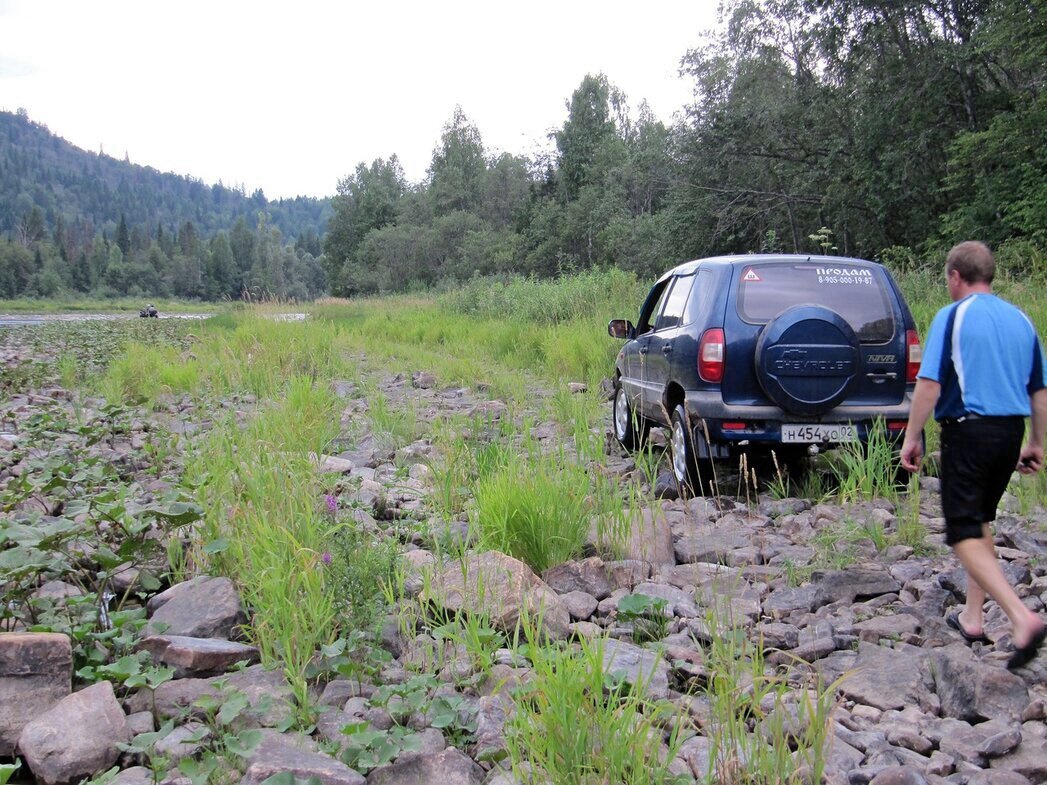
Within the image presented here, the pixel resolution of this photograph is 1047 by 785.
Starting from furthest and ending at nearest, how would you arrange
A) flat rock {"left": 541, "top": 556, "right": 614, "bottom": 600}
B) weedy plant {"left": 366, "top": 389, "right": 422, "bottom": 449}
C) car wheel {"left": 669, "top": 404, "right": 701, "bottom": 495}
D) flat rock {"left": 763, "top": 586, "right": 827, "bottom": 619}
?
weedy plant {"left": 366, "top": 389, "right": 422, "bottom": 449}, car wheel {"left": 669, "top": 404, "right": 701, "bottom": 495}, flat rock {"left": 541, "top": 556, "right": 614, "bottom": 600}, flat rock {"left": 763, "top": 586, "right": 827, "bottom": 619}

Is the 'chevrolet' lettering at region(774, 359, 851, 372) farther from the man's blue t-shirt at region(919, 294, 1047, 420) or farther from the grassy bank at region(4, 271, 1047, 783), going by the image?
the man's blue t-shirt at region(919, 294, 1047, 420)

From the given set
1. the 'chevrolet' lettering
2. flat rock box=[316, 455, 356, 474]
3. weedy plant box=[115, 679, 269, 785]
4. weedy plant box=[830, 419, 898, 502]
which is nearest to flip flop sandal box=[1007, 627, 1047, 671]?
weedy plant box=[830, 419, 898, 502]

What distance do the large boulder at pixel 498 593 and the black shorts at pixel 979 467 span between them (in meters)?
1.72

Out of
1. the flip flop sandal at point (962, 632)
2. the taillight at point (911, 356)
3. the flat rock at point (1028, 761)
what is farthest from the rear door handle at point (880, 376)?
the flat rock at point (1028, 761)

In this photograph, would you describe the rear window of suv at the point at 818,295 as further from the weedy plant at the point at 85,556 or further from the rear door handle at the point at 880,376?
the weedy plant at the point at 85,556

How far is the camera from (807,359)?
18.8ft

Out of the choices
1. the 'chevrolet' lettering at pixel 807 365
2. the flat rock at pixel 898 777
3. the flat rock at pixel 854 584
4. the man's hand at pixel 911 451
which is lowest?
the flat rock at pixel 854 584

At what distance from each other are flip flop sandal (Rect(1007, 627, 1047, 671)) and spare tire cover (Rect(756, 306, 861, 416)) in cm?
281

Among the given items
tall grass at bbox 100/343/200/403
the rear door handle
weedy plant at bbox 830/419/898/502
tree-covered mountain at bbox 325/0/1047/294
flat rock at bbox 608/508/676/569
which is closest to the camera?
flat rock at bbox 608/508/676/569

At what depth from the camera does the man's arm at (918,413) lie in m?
3.50

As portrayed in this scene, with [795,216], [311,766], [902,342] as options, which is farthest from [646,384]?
[795,216]

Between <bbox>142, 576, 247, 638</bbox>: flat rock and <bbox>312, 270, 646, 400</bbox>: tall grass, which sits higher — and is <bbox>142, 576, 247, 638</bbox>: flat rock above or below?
below

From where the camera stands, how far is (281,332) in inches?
640

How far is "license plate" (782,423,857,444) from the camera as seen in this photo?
5832mm
